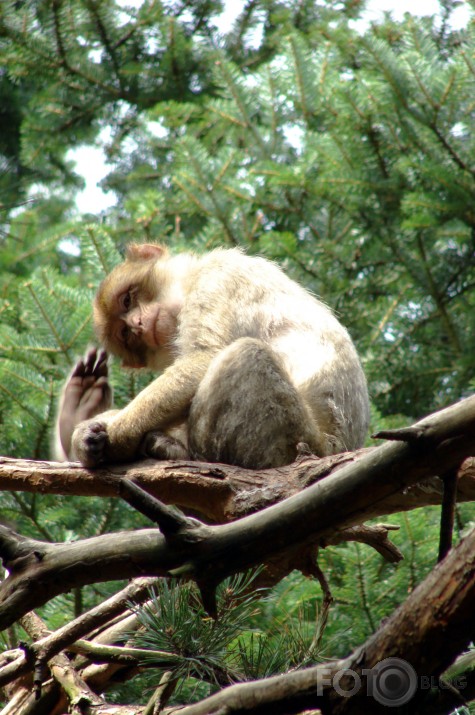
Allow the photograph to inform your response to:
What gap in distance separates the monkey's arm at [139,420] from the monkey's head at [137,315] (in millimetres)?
814

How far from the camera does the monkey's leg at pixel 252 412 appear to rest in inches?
A: 160

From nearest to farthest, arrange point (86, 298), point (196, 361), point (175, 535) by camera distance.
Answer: point (175, 535)
point (196, 361)
point (86, 298)

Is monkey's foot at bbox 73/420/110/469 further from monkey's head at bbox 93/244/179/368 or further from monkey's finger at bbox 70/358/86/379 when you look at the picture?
monkey's head at bbox 93/244/179/368

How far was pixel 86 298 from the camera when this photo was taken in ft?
20.4

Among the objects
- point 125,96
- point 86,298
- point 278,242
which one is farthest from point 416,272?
point 125,96

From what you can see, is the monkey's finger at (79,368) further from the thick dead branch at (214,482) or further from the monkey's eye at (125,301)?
the thick dead branch at (214,482)

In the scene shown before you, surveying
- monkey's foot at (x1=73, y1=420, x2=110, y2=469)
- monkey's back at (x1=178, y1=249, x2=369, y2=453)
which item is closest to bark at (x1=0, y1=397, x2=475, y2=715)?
monkey's foot at (x1=73, y1=420, x2=110, y2=469)

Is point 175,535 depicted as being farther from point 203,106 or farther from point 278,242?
point 203,106

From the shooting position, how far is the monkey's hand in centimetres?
467

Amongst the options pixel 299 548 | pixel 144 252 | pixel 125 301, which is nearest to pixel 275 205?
pixel 144 252

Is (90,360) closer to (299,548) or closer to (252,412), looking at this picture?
(252,412)

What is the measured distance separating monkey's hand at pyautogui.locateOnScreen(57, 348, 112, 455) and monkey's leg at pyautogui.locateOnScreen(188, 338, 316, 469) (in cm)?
89

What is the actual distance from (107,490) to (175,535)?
1809 mm

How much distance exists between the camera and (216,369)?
416cm
